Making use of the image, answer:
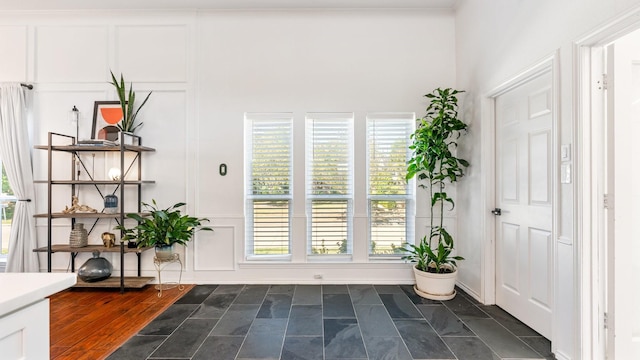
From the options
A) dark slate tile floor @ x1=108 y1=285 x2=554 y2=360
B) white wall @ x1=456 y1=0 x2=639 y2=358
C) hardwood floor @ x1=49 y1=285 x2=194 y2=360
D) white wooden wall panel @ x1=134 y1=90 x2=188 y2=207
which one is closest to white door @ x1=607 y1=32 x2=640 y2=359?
white wall @ x1=456 y1=0 x2=639 y2=358

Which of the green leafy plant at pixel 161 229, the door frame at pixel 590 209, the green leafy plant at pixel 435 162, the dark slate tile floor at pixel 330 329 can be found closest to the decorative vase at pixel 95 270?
the green leafy plant at pixel 161 229

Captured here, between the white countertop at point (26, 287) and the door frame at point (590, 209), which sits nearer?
the white countertop at point (26, 287)

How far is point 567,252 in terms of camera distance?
6.03 feet

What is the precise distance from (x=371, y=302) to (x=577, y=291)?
159cm

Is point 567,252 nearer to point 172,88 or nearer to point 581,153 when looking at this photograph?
point 581,153

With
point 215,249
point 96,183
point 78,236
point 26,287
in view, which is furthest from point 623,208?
point 78,236

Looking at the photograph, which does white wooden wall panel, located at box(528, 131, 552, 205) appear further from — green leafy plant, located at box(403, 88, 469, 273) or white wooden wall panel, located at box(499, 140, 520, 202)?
green leafy plant, located at box(403, 88, 469, 273)

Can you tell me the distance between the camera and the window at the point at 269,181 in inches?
131

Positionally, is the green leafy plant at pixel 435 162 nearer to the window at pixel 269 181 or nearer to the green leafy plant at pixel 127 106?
the window at pixel 269 181

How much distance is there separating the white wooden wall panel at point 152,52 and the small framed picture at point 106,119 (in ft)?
1.29

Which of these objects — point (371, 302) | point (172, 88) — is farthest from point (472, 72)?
point (172, 88)

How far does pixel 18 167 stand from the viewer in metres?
3.20

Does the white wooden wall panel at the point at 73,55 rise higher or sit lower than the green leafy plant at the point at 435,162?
higher

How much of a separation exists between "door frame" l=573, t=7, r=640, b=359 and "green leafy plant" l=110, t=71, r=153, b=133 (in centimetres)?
399
